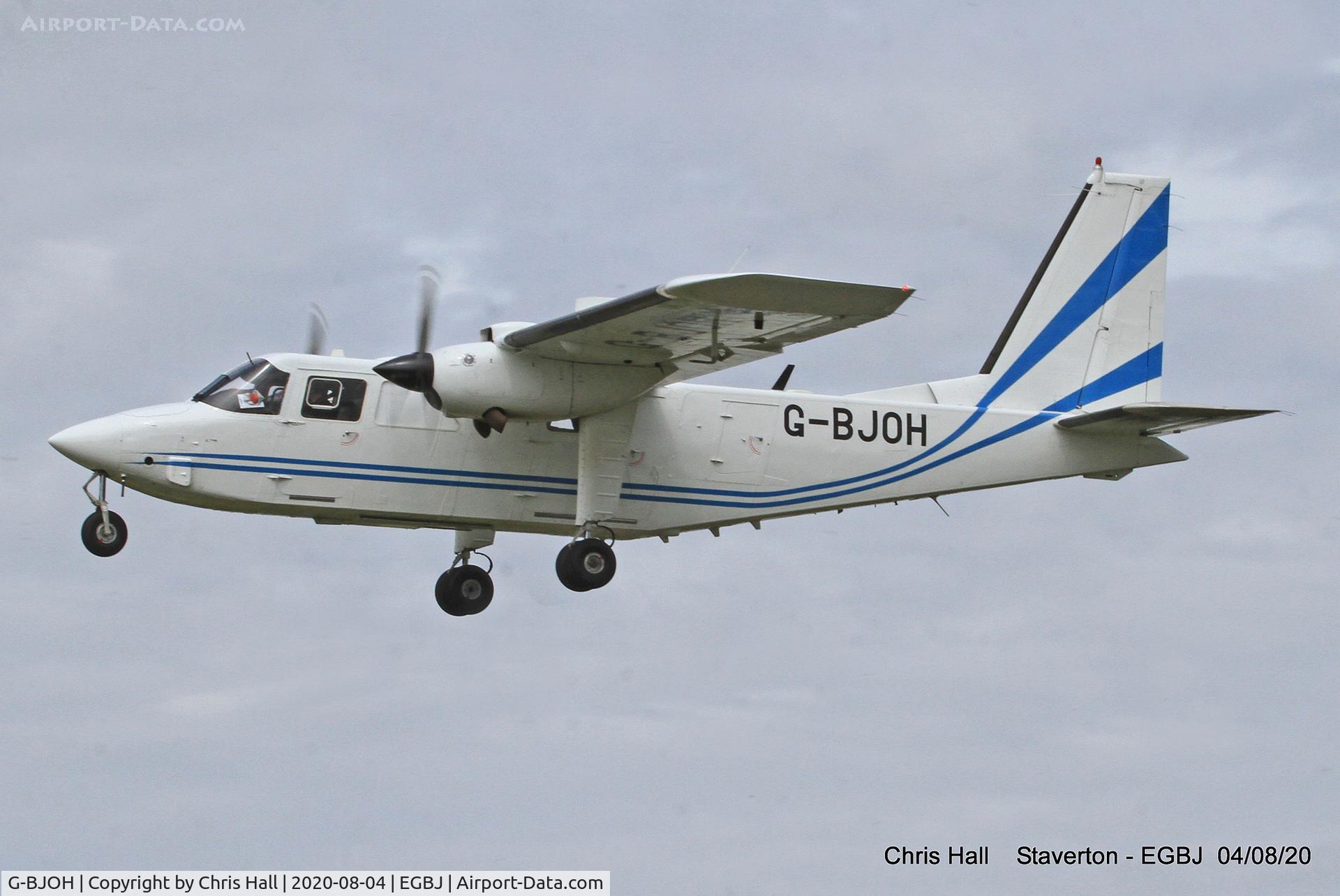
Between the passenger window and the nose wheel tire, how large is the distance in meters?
2.57

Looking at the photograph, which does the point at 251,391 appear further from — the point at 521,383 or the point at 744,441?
the point at 744,441

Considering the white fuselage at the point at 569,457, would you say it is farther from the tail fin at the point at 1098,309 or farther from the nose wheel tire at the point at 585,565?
the tail fin at the point at 1098,309

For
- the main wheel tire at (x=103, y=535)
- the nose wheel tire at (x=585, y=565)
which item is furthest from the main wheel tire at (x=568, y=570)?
the main wheel tire at (x=103, y=535)

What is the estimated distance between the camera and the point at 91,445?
16531mm

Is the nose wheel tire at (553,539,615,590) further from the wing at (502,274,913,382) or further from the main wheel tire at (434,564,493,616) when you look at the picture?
the wing at (502,274,913,382)

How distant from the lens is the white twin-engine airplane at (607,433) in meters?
16.3

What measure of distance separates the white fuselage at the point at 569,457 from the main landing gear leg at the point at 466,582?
2.39 ft

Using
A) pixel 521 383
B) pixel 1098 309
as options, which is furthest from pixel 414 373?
pixel 1098 309

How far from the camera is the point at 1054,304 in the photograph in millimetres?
20234

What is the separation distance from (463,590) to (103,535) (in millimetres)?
3932

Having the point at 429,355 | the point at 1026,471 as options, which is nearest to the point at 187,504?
the point at 429,355

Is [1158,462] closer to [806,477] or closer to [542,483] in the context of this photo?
[806,477]

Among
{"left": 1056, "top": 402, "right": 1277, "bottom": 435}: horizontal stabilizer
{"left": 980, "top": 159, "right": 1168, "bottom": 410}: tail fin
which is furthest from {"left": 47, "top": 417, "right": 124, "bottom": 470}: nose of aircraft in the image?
{"left": 1056, "top": 402, "right": 1277, "bottom": 435}: horizontal stabilizer

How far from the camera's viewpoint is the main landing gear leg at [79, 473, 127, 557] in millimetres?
Answer: 16547
